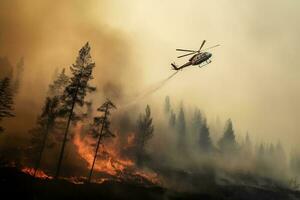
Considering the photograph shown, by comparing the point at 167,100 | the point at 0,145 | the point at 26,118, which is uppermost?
the point at 167,100

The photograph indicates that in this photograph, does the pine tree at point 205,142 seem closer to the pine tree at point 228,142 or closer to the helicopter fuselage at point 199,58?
the pine tree at point 228,142

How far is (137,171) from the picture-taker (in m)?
93.5

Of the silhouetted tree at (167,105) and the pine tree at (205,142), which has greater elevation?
the silhouetted tree at (167,105)

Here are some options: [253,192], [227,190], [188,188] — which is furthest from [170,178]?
[253,192]

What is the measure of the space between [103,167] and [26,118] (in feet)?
101

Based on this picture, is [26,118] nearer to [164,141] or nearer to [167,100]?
[164,141]

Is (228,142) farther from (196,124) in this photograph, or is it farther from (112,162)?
(112,162)

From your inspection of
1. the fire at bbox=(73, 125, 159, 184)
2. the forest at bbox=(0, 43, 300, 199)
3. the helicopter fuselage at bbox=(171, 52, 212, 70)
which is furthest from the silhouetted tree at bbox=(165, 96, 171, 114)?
the helicopter fuselage at bbox=(171, 52, 212, 70)

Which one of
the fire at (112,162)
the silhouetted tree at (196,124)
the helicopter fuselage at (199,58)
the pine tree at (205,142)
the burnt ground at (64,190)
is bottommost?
the burnt ground at (64,190)

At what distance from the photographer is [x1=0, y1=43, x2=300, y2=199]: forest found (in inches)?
2273

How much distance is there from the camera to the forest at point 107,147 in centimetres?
5774

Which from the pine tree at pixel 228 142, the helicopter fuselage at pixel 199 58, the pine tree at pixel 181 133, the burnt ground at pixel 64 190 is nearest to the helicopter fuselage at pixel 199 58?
the helicopter fuselage at pixel 199 58

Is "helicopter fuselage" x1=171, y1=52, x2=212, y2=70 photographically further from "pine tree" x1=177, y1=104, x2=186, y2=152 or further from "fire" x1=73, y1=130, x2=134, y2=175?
"pine tree" x1=177, y1=104, x2=186, y2=152

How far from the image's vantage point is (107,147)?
104 meters
